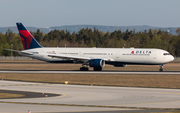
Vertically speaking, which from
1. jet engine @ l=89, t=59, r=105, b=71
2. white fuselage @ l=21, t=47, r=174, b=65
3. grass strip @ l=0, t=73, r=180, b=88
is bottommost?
grass strip @ l=0, t=73, r=180, b=88

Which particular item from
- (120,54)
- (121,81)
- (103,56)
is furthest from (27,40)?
(121,81)

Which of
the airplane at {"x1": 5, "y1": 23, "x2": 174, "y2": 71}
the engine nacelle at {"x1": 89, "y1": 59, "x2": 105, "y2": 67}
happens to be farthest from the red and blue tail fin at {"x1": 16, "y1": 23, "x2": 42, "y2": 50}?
the engine nacelle at {"x1": 89, "y1": 59, "x2": 105, "y2": 67}

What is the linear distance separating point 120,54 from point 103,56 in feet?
11.1

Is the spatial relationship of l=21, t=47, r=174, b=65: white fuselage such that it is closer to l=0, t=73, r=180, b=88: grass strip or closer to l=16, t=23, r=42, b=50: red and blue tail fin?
l=16, t=23, r=42, b=50: red and blue tail fin

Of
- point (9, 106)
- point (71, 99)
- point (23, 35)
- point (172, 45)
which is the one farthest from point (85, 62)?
point (172, 45)

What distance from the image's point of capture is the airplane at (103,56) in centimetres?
5783

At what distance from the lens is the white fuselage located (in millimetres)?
57875

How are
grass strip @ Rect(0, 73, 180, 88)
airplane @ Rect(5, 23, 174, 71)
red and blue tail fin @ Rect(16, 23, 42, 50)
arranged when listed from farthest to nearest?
red and blue tail fin @ Rect(16, 23, 42, 50) < airplane @ Rect(5, 23, 174, 71) < grass strip @ Rect(0, 73, 180, 88)

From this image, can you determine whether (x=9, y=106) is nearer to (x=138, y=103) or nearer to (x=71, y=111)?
(x=71, y=111)

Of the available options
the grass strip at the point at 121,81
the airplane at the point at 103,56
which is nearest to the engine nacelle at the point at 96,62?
the airplane at the point at 103,56

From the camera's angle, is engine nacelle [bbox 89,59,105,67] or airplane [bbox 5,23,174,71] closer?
engine nacelle [bbox 89,59,105,67]

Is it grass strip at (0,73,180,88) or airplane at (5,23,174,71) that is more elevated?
airplane at (5,23,174,71)

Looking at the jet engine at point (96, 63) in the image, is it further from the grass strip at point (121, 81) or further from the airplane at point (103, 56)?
the grass strip at point (121, 81)

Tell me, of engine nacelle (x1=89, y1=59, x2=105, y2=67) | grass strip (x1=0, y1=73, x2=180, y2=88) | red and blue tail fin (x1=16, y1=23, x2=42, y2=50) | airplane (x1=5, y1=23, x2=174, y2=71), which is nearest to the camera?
grass strip (x1=0, y1=73, x2=180, y2=88)
